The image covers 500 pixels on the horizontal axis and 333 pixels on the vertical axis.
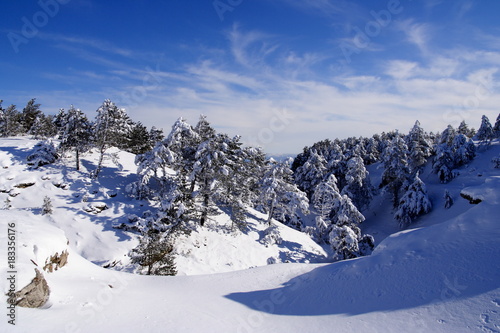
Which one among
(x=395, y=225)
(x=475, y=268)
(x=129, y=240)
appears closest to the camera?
(x=475, y=268)

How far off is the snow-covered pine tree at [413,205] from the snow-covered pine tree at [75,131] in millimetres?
41052

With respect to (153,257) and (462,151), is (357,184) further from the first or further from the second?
(153,257)

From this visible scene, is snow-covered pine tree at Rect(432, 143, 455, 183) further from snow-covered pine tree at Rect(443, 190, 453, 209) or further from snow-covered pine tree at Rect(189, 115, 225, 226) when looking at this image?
snow-covered pine tree at Rect(189, 115, 225, 226)

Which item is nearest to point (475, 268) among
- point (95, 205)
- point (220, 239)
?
point (220, 239)

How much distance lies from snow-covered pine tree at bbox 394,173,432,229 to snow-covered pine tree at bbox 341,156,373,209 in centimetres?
617

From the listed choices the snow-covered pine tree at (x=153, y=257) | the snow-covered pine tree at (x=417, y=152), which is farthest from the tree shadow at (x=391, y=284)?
the snow-covered pine tree at (x=417, y=152)

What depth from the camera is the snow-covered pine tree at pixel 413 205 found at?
3350 cm

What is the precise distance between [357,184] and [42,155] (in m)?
42.3

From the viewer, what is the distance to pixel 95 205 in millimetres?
22312

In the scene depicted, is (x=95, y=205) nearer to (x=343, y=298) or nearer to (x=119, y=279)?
(x=119, y=279)

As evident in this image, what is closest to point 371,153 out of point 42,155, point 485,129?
point 485,129

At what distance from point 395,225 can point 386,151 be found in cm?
1177

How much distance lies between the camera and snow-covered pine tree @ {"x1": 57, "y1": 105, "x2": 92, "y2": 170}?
26031mm

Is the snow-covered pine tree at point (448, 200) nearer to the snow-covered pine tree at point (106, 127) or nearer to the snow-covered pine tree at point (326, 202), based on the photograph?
the snow-covered pine tree at point (326, 202)
